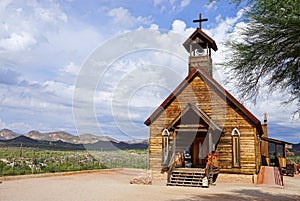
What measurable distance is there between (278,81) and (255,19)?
6.51ft

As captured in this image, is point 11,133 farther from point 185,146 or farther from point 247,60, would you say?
point 247,60

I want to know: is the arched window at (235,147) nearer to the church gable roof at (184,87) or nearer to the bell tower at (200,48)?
the church gable roof at (184,87)

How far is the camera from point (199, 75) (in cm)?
2034

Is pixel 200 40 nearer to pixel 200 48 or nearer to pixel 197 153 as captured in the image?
pixel 200 48

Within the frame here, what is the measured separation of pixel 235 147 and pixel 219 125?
1642 mm

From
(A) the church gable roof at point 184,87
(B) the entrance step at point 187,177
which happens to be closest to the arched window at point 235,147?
(A) the church gable roof at point 184,87

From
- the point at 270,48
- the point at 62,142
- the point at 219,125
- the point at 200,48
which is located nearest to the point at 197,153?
the point at 219,125

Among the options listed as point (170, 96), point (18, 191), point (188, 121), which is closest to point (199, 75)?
point (170, 96)

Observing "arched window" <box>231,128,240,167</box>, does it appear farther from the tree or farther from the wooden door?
the tree

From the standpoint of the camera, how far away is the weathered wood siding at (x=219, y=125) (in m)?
18.3

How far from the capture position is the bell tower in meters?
21.2

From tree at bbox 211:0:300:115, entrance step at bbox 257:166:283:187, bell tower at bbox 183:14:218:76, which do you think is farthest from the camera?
bell tower at bbox 183:14:218:76

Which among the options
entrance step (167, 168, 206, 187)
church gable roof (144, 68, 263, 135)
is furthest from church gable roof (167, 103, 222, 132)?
church gable roof (144, 68, 263, 135)

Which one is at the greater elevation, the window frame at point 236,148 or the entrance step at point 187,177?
the window frame at point 236,148
